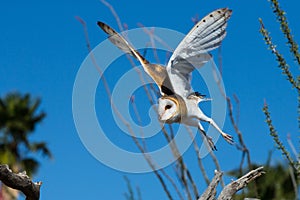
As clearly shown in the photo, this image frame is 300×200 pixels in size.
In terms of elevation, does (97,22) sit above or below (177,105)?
above

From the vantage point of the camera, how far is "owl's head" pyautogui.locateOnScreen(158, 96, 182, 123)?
142 cm

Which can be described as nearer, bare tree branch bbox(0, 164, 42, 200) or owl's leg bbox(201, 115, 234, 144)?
owl's leg bbox(201, 115, 234, 144)

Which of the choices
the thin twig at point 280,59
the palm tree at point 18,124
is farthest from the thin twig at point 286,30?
the palm tree at point 18,124

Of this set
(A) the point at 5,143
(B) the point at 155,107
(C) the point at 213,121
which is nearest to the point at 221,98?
(C) the point at 213,121

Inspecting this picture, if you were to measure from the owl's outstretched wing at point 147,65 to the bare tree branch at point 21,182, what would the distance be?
30.6 inches

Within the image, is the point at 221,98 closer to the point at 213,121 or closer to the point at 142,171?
the point at 213,121

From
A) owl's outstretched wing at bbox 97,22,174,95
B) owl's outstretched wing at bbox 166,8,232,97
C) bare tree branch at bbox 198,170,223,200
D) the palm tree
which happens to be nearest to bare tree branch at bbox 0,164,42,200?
bare tree branch at bbox 198,170,223,200

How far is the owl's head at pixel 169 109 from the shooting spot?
1.42 m

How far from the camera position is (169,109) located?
1436 millimetres

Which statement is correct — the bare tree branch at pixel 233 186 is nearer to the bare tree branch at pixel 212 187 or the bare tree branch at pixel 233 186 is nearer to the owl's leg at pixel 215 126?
the bare tree branch at pixel 212 187

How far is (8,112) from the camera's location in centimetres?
1931

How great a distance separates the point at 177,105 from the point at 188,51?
0.70ft

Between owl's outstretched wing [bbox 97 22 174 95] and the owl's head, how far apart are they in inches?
1.6

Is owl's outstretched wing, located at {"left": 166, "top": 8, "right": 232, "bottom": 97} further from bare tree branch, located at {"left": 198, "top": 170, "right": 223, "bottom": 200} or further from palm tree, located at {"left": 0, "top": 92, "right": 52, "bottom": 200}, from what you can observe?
palm tree, located at {"left": 0, "top": 92, "right": 52, "bottom": 200}
